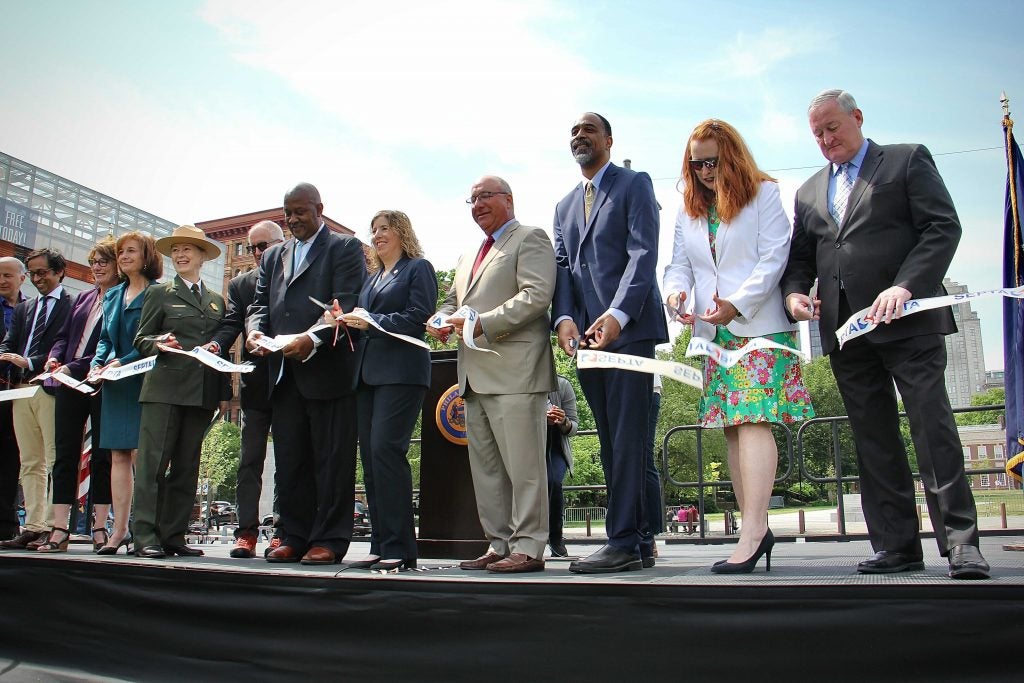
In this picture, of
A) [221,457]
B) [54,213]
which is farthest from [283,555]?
[54,213]

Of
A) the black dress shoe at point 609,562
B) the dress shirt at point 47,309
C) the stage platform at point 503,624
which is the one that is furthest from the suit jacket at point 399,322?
the dress shirt at point 47,309

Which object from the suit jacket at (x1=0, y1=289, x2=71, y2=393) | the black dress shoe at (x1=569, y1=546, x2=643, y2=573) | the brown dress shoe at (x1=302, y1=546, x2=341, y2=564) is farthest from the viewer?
the suit jacket at (x1=0, y1=289, x2=71, y2=393)

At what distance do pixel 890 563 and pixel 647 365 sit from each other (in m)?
1.23

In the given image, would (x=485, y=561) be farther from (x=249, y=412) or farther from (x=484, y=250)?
(x=249, y=412)

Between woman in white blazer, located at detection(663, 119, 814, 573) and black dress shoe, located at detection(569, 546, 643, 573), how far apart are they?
44cm

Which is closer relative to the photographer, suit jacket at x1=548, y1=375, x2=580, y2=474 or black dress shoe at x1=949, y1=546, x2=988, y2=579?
A: black dress shoe at x1=949, y1=546, x2=988, y2=579

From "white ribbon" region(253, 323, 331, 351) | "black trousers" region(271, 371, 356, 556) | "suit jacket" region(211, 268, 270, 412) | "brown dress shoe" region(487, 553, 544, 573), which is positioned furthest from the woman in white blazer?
"suit jacket" region(211, 268, 270, 412)

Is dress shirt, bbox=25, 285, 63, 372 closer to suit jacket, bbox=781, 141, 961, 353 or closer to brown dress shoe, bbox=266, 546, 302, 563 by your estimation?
brown dress shoe, bbox=266, 546, 302, 563

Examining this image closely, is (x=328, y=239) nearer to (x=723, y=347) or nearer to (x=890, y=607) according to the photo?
(x=723, y=347)

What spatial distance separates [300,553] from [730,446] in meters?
2.52

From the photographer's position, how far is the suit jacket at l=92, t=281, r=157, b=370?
5.31 meters

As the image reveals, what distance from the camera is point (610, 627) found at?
277 centimetres

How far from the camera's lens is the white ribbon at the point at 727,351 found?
10.3ft

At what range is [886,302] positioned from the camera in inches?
114
